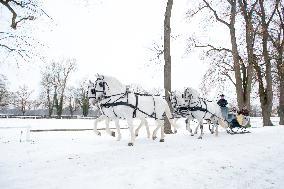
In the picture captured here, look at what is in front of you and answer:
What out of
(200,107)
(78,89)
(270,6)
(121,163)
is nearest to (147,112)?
(200,107)

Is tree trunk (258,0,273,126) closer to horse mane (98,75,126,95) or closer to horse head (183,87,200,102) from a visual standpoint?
horse head (183,87,200,102)

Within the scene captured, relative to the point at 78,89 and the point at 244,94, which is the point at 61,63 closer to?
the point at 78,89

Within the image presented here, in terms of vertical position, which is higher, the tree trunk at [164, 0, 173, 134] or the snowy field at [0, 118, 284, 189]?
the tree trunk at [164, 0, 173, 134]

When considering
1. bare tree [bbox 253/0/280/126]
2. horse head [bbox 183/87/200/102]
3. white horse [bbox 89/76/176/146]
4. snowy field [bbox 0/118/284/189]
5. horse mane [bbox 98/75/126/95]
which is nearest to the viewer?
snowy field [bbox 0/118/284/189]

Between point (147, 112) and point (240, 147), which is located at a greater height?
point (147, 112)

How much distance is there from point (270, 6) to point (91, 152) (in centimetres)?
2487

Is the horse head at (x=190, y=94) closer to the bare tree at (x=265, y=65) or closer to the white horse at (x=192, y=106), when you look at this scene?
the white horse at (x=192, y=106)

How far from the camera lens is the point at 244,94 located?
2441cm

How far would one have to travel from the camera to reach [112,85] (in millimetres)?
11711

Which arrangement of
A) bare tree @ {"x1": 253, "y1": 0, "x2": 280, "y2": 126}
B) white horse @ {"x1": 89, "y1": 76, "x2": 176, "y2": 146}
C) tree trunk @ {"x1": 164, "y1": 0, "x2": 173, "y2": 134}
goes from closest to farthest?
white horse @ {"x1": 89, "y1": 76, "x2": 176, "y2": 146}, tree trunk @ {"x1": 164, "y1": 0, "x2": 173, "y2": 134}, bare tree @ {"x1": 253, "y1": 0, "x2": 280, "y2": 126}

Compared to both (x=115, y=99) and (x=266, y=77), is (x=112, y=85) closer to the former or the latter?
(x=115, y=99)

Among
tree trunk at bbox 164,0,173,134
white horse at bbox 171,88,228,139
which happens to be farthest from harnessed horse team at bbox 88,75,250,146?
tree trunk at bbox 164,0,173,134

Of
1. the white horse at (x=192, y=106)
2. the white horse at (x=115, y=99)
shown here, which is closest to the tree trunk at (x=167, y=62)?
the white horse at (x=192, y=106)

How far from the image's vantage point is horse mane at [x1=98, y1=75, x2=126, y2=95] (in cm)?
1161
